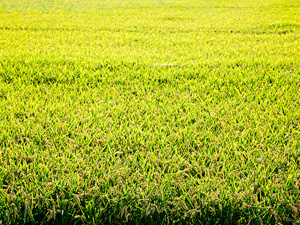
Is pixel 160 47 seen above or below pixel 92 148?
above

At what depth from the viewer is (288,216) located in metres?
1.29

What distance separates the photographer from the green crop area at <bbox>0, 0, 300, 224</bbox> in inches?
52.2

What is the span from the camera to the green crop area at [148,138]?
1.33m

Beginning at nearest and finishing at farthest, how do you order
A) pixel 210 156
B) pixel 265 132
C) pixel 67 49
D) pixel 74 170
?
pixel 74 170, pixel 210 156, pixel 265 132, pixel 67 49

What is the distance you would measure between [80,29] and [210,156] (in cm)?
589

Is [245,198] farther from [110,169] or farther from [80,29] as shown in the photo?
[80,29]

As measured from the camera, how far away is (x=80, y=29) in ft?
21.3

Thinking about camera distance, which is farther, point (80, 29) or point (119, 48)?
point (80, 29)

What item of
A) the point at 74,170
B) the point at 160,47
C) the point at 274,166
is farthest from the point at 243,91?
the point at 160,47

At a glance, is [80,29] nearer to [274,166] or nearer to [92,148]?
[92,148]

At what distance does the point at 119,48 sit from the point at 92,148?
3194 millimetres

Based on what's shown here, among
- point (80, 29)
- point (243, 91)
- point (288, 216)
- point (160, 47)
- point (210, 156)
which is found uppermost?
point (80, 29)

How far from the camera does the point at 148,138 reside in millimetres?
1931

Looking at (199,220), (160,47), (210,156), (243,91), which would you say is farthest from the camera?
(160,47)
